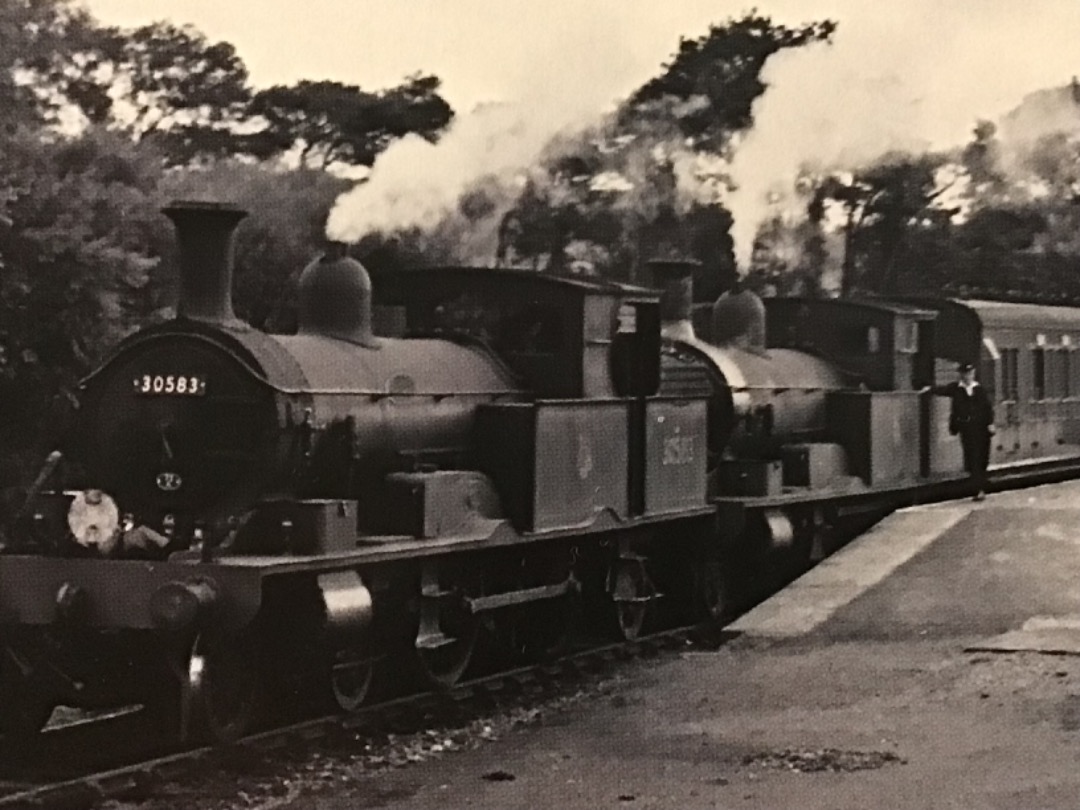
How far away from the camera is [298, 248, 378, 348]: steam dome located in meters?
10.4

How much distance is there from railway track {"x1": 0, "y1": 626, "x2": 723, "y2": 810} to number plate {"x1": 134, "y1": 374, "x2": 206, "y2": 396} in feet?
6.15

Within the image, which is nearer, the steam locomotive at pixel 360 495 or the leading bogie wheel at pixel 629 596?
the steam locomotive at pixel 360 495

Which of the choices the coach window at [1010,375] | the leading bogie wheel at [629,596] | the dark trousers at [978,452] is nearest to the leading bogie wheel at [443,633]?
the leading bogie wheel at [629,596]

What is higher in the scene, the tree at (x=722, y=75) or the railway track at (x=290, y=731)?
the tree at (x=722, y=75)

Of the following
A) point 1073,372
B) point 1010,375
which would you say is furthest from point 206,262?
point 1073,372

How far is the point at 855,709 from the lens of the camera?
9.02 meters

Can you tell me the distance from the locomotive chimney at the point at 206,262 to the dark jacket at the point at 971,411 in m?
9.57

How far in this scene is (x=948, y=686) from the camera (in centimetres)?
948

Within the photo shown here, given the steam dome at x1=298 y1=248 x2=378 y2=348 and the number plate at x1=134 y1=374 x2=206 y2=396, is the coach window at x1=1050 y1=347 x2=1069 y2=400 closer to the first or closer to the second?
the steam dome at x1=298 y1=248 x2=378 y2=348

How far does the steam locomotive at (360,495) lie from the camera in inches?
359

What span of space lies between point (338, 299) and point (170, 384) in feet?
4.20

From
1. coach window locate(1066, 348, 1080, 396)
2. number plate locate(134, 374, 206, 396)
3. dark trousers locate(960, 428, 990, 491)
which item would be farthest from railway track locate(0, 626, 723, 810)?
coach window locate(1066, 348, 1080, 396)

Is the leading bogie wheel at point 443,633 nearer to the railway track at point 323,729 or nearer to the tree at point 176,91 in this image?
the railway track at point 323,729

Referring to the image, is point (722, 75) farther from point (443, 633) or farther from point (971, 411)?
point (443, 633)
